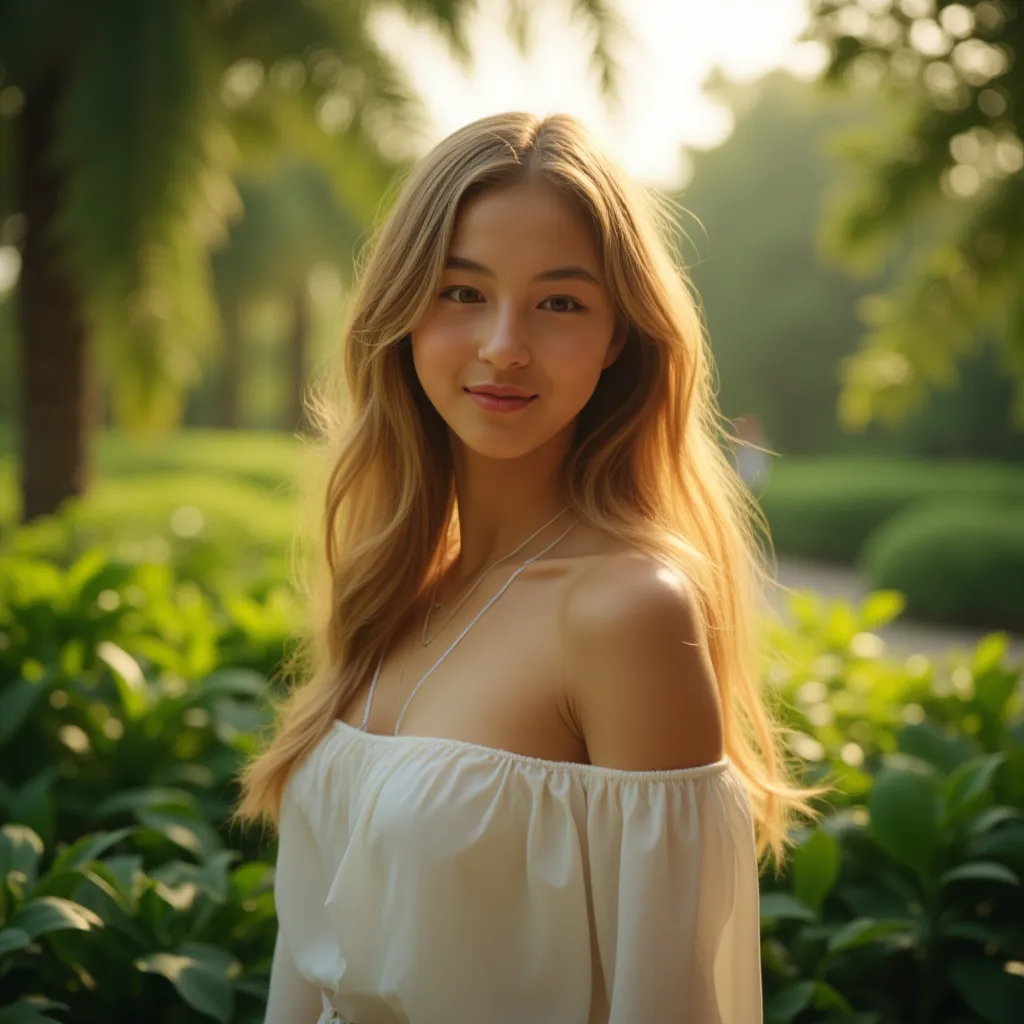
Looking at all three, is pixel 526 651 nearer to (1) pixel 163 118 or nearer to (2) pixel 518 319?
(2) pixel 518 319

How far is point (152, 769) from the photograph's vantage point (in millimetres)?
2629

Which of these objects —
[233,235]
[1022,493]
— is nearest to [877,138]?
[1022,493]

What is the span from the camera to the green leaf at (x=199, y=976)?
1815mm

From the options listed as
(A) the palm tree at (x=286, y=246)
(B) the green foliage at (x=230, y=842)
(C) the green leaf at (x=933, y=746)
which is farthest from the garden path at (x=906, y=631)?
(A) the palm tree at (x=286, y=246)

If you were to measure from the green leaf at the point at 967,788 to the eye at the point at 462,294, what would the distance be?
4.24 ft

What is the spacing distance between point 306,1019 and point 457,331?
1.05 metres

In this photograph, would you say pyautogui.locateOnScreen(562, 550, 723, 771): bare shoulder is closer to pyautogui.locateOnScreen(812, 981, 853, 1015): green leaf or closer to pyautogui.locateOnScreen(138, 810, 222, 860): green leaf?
pyautogui.locateOnScreen(812, 981, 853, 1015): green leaf

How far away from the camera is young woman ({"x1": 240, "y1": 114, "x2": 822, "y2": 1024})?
4.46 feet

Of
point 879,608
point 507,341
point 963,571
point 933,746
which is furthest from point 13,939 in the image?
point 963,571

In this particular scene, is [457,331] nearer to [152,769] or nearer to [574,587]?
[574,587]

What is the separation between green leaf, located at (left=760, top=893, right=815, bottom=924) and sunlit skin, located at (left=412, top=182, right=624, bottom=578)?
985mm

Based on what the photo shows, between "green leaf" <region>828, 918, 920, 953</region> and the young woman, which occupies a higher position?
the young woman

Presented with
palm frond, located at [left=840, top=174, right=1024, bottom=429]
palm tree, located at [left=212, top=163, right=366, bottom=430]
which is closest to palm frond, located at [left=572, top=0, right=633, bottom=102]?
palm frond, located at [left=840, top=174, right=1024, bottom=429]

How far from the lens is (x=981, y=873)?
1973 millimetres
